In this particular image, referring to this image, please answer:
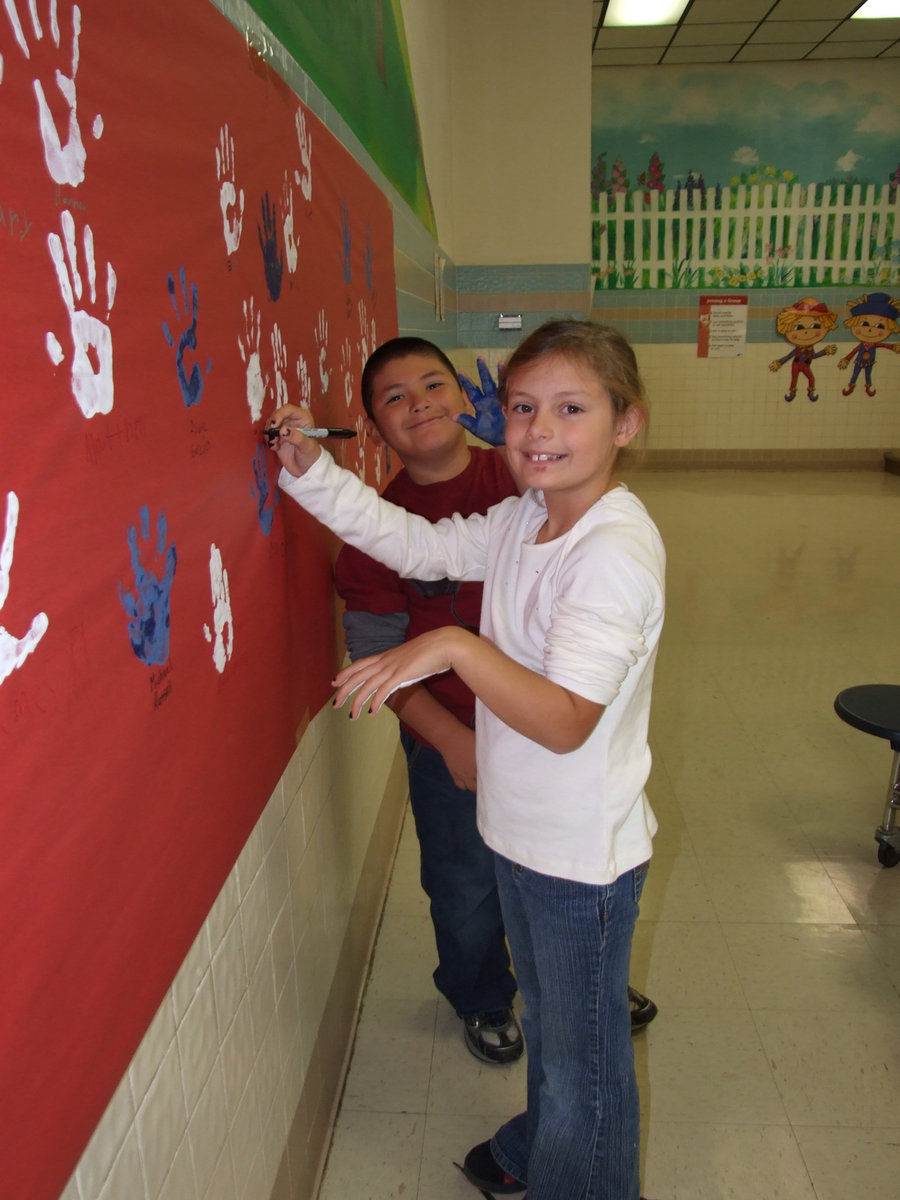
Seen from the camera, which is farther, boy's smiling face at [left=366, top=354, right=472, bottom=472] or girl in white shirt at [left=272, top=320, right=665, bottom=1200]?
boy's smiling face at [left=366, top=354, right=472, bottom=472]

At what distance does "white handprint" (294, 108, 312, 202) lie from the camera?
1271 mm

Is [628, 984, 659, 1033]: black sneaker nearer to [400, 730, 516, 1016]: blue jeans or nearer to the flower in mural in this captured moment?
[400, 730, 516, 1016]: blue jeans

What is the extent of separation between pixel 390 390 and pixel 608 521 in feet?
1.82

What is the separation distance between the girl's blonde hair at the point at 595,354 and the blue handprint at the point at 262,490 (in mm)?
329

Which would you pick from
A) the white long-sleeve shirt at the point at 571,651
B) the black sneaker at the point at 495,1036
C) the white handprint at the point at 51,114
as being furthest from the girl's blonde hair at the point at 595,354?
the black sneaker at the point at 495,1036

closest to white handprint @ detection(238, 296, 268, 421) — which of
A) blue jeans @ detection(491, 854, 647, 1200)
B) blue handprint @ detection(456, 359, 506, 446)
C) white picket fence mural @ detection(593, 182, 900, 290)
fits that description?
blue handprint @ detection(456, 359, 506, 446)

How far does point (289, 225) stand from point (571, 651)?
73 centimetres

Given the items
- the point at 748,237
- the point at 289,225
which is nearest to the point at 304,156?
the point at 289,225

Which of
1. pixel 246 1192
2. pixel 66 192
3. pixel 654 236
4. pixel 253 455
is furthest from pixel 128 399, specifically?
pixel 654 236

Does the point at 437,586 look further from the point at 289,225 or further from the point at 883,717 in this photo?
the point at 883,717

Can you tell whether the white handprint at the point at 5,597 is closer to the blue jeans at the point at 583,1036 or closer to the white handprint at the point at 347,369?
the blue jeans at the point at 583,1036

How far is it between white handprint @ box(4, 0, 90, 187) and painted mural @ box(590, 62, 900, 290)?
26.0 feet

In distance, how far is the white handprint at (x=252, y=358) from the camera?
103 centimetres

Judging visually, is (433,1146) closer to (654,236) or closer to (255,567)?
(255,567)
